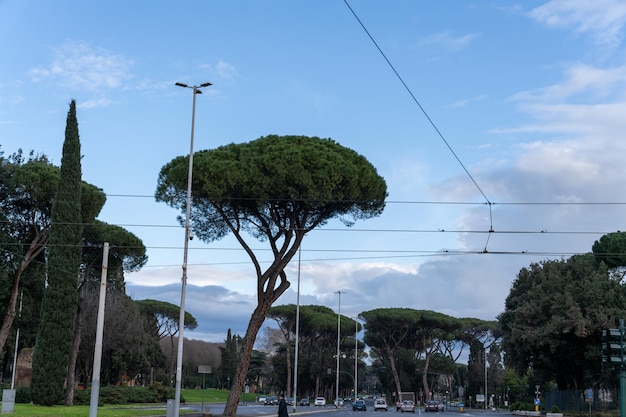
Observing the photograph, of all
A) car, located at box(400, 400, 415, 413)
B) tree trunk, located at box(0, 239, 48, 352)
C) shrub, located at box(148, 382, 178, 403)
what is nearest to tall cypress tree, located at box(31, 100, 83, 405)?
tree trunk, located at box(0, 239, 48, 352)

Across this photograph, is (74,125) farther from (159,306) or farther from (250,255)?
(159,306)

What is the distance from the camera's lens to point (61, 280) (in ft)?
127

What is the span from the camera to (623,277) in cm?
6125

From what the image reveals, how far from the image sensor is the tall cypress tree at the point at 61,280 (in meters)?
37.9

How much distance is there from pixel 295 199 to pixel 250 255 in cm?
403

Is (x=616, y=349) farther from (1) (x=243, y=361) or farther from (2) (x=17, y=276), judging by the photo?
(2) (x=17, y=276)

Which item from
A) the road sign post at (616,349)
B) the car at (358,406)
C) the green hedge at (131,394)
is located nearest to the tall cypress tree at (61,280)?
the green hedge at (131,394)

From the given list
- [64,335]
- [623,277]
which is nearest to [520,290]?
[623,277]

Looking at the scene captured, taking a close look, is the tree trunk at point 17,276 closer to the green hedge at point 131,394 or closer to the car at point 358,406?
the green hedge at point 131,394

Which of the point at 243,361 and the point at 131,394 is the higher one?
the point at 243,361

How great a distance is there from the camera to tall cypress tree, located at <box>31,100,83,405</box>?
3795 centimetres

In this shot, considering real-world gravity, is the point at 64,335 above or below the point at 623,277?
below

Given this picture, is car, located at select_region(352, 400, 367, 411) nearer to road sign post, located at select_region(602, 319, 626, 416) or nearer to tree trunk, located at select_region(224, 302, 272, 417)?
tree trunk, located at select_region(224, 302, 272, 417)

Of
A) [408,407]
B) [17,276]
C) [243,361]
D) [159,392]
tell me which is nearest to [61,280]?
[17,276]
